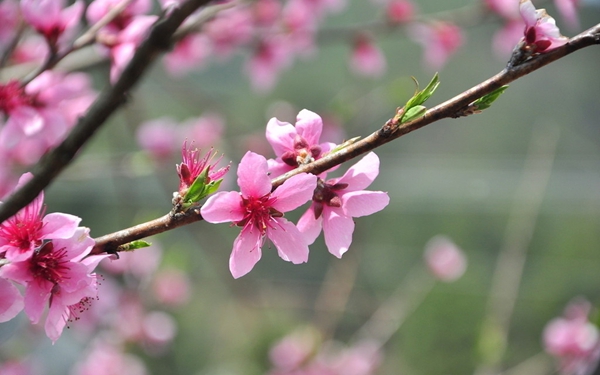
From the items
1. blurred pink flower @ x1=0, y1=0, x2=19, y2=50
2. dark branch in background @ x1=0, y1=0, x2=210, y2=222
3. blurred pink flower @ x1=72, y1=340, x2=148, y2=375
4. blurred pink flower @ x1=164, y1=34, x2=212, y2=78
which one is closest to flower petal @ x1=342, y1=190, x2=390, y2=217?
dark branch in background @ x1=0, y1=0, x2=210, y2=222

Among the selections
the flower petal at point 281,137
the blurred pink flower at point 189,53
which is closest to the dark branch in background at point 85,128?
the flower petal at point 281,137

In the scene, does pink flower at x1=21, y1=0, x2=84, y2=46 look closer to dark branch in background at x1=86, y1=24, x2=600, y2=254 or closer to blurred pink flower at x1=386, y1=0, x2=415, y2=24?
dark branch in background at x1=86, y1=24, x2=600, y2=254

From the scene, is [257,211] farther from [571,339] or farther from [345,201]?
[571,339]

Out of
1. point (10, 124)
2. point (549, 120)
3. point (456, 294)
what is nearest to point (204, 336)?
point (456, 294)

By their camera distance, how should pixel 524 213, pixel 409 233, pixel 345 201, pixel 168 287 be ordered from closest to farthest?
1. pixel 345 201
2. pixel 524 213
3. pixel 168 287
4. pixel 409 233

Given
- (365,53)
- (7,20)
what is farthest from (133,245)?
(365,53)

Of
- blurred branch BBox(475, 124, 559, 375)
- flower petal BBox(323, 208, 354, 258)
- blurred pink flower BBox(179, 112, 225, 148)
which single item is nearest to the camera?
flower petal BBox(323, 208, 354, 258)

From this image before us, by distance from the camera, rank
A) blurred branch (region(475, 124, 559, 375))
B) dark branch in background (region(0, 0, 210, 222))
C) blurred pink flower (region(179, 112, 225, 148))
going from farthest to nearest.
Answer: blurred pink flower (region(179, 112, 225, 148)) < blurred branch (region(475, 124, 559, 375)) < dark branch in background (region(0, 0, 210, 222))
